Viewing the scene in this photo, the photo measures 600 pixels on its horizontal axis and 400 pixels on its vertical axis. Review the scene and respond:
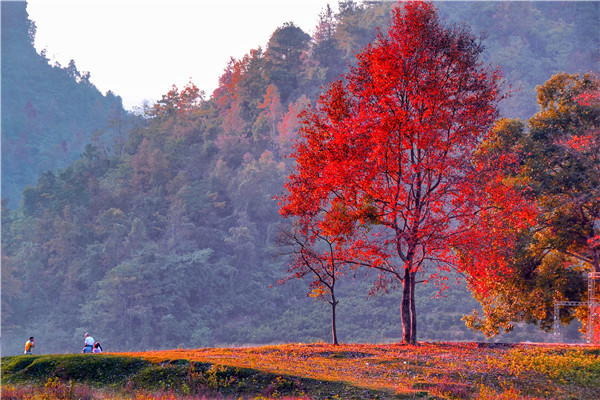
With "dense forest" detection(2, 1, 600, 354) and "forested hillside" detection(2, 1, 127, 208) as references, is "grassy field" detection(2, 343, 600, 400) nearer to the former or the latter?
"dense forest" detection(2, 1, 600, 354)

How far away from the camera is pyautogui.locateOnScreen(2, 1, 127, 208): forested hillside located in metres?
117

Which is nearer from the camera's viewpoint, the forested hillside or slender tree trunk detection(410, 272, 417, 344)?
slender tree trunk detection(410, 272, 417, 344)

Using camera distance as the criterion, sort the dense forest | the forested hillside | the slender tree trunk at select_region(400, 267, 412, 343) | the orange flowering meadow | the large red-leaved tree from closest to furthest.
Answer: the orange flowering meadow, the large red-leaved tree, the slender tree trunk at select_region(400, 267, 412, 343), the dense forest, the forested hillside

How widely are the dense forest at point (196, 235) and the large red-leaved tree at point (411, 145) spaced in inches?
1403

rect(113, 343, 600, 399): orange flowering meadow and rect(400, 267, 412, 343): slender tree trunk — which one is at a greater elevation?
rect(400, 267, 412, 343): slender tree trunk

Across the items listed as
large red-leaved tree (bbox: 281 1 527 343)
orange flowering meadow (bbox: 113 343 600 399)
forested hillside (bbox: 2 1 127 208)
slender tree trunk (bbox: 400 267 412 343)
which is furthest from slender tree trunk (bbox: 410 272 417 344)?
forested hillside (bbox: 2 1 127 208)

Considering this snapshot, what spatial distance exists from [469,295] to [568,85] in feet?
182

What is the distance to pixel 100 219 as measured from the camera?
83500 mm

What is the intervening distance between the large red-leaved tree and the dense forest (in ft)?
117

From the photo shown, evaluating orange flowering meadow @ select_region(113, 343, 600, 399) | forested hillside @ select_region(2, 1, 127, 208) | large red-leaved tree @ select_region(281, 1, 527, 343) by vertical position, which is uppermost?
forested hillside @ select_region(2, 1, 127, 208)

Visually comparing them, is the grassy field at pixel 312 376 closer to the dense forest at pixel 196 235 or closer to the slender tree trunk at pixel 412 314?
the slender tree trunk at pixel 412 314

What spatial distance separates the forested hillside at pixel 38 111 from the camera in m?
117

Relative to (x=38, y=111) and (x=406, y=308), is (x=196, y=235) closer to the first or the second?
(x=406, y=308)

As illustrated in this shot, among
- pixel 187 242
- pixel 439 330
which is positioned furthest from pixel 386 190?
→ pixel 187 242
